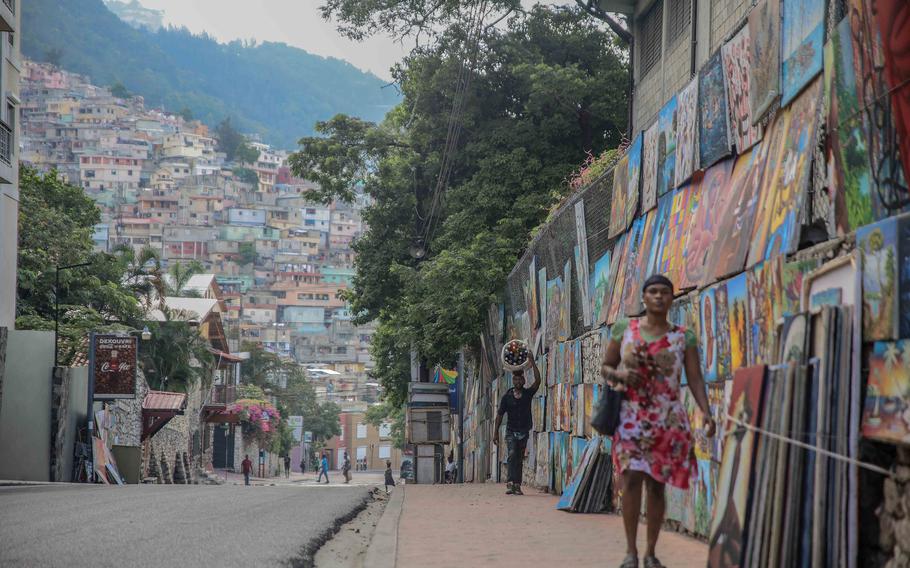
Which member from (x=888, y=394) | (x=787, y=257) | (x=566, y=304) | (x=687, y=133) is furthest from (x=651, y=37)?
(x=888, y=394)

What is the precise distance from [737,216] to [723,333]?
85 cm

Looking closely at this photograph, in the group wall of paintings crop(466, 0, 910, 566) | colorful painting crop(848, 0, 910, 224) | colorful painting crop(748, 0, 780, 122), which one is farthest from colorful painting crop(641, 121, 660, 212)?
colorful painting crop(848, 0, 910, 224)

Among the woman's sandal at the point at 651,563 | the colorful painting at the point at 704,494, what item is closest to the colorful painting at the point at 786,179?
the colorful painting at the point at 704,494

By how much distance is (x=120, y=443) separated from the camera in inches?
1587

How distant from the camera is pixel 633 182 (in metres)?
12.6

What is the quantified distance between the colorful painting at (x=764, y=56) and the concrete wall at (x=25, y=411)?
2456 cm

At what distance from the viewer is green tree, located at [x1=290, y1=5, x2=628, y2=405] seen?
28.0 meters

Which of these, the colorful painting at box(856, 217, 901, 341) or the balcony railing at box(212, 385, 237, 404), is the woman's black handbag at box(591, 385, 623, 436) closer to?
the colorful painting at box(856, 217, 901, 341)

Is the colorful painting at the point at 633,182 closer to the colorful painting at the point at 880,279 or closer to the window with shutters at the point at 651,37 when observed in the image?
the colorful painting at the point at 880,279

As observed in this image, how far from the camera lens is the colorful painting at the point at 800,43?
23.9 feet

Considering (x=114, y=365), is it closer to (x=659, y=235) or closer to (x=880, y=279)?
(x=659, y=235)

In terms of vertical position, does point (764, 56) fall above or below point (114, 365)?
above

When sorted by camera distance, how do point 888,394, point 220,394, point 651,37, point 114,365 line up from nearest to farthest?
point 888,394 < point 651,37 < point 114,365 < point 220,394

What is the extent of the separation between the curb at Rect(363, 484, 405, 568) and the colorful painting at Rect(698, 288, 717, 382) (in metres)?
2.71
